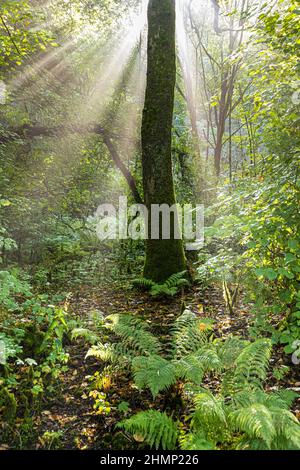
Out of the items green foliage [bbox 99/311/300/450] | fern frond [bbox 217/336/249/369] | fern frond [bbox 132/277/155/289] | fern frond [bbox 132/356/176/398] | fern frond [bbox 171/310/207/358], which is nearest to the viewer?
green foliage [bbox 99/311/300/450]

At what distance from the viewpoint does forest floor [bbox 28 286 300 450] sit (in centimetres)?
310

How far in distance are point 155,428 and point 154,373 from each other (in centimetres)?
50

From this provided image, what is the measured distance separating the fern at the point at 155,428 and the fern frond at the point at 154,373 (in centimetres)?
22

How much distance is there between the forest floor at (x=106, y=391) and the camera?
3.10 m

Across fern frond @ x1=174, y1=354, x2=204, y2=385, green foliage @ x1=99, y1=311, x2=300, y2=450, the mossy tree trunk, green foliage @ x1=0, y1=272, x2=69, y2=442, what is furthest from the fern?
the mossy tree trunk

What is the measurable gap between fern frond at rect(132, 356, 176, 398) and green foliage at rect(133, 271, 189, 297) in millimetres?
2563

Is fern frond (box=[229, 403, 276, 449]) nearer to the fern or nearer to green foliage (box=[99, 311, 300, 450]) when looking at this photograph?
green foliage (box=[99, 311, 300, 450])

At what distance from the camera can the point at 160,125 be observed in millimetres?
6359

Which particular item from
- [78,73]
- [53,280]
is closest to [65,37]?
[78,73]

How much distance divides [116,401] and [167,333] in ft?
4.86

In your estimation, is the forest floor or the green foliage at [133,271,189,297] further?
the green foliage at [133,271,189,297]

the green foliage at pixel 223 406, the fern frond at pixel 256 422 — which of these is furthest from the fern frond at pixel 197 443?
the fern frond at pixel 256 422

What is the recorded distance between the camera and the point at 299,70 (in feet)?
11.7
